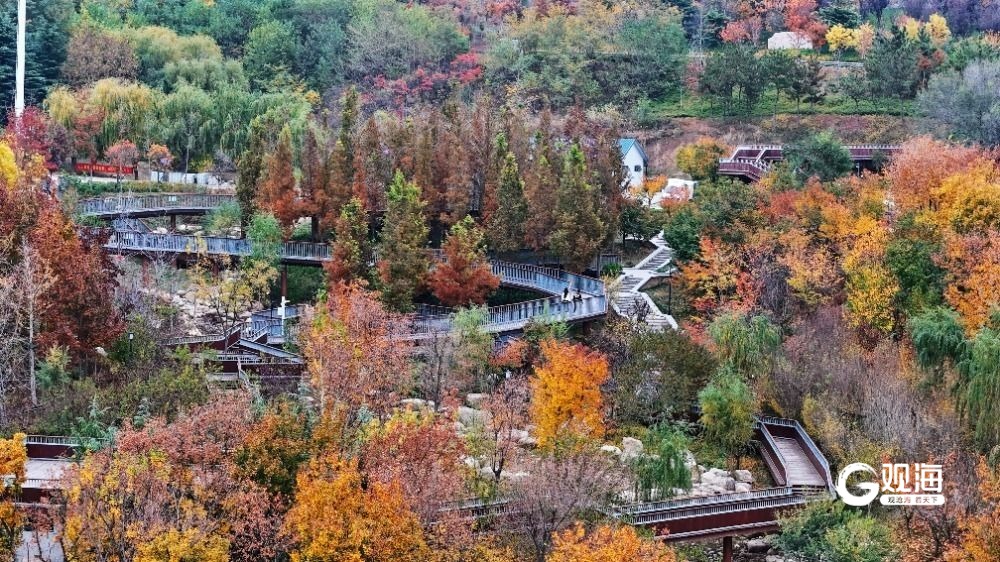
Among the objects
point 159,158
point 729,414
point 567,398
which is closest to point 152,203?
point 159,158

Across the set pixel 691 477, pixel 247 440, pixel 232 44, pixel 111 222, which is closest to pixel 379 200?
pixel 111 222

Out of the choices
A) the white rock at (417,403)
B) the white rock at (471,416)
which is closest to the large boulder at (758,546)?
the white rock at (471,416)

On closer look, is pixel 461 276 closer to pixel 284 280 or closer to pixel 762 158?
pixel 284 280

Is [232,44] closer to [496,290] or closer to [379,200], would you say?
[379,200]

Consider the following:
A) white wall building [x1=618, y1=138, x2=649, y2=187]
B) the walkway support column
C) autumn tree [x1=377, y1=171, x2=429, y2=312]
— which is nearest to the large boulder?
autumn tree [x1=377, y1=171, x2=429, y2=312]

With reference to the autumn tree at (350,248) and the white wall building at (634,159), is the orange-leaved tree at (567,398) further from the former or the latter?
the white wall building at (634,159)
